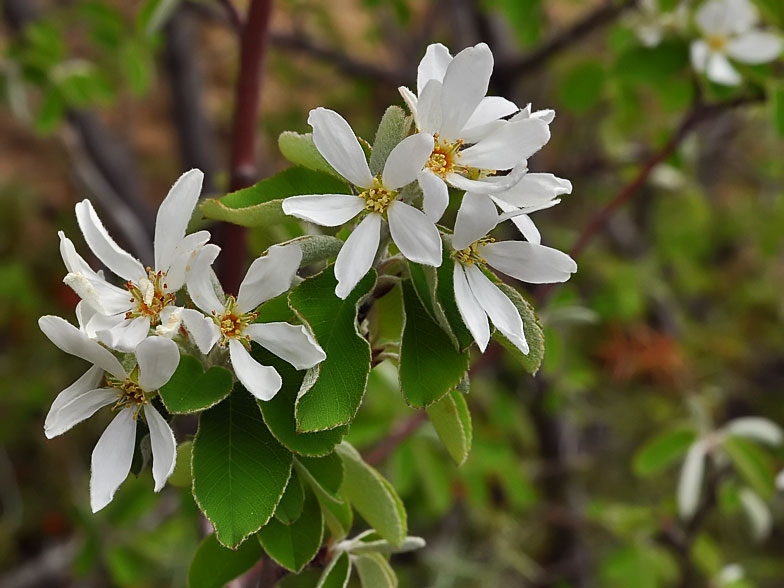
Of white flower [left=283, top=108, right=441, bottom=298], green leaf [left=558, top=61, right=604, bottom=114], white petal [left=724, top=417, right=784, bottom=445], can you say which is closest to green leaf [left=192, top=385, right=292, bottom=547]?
white flower [left=283, top=108, right=441, bottom=298]

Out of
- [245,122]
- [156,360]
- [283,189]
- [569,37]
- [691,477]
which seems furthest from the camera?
[569,37]

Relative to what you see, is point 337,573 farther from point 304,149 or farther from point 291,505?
point 304,149

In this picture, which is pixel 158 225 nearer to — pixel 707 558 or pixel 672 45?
pixel 672 45

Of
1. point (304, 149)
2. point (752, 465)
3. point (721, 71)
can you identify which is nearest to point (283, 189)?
point (304, 149)

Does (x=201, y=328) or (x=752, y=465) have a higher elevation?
(x=201, y=328)

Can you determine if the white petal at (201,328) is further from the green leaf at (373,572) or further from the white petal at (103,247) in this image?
the green leaf at (373,572)

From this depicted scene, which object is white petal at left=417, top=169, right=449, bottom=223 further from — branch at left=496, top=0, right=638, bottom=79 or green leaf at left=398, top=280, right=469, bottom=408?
branch at left=496, top=0, right=638, bottom=79
